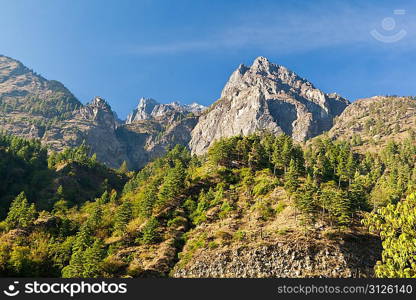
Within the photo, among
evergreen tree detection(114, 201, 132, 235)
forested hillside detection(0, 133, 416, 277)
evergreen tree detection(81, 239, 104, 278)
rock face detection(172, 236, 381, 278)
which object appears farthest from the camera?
evergreen tree detection(114, 201, 132, 235)

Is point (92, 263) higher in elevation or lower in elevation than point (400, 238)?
lower

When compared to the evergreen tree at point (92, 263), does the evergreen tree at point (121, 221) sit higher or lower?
higher

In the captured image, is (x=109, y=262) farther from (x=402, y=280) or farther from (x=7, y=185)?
(x=7, y=185)

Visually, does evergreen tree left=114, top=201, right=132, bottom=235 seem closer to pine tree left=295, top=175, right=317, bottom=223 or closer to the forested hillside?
the forested hillside

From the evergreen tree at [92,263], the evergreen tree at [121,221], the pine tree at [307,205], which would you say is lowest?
the evergreen tree at [92,263]

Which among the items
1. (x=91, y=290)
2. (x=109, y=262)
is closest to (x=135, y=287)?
(x=91, y=290)

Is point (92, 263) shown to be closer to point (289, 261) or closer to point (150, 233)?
point (150, 233)

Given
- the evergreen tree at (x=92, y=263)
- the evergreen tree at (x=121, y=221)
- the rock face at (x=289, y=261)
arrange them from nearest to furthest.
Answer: the evergreen tree at (x=92, y=263), the rock face at (x=289, y=261), the evergreen tree at (x=121, y=221)

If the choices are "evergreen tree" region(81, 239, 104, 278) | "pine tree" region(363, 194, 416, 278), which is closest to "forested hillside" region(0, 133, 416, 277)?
"evergreen tree" region(81, 239, 104, 278)

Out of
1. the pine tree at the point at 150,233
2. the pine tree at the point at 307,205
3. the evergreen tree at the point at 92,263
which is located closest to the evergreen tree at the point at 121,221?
the pine tree at the point at 150,233

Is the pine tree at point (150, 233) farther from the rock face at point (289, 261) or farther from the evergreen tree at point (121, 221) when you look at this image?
the rock face at point (289, 261)

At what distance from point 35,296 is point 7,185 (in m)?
150

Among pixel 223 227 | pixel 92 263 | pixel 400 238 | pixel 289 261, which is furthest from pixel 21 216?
pixel 400 238

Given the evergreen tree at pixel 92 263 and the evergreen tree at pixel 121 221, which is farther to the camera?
the evergreen tree at pixel 121 221
